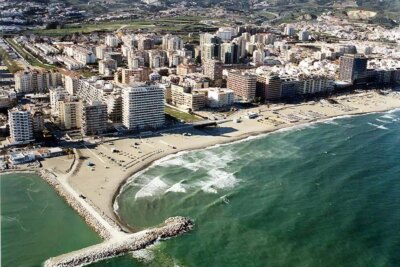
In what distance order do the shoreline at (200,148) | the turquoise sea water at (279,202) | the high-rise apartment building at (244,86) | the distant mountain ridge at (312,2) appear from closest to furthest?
the turquoise sea water at (279,202) → the shoreline at (200,148) → the high-rise apartment building at (244,86) → the distant mountain ridge at (312,2)

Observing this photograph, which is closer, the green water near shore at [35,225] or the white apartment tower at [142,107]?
the green water near shore at [35,225]

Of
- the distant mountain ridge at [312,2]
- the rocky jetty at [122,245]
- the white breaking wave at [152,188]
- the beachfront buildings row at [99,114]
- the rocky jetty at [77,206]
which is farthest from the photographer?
the distant mountain ridge at [312,2]

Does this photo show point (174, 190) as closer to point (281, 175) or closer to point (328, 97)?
point (281, 175)

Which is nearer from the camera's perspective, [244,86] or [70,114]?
[70,114]

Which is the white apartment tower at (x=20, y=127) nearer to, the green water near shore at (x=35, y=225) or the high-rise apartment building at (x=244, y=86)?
the green water near shore at (x=35, y=225)

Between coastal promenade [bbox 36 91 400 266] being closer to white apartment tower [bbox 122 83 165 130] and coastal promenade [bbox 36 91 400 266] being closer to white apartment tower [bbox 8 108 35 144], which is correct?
white apartment tower [bbox 122 83 165 130]

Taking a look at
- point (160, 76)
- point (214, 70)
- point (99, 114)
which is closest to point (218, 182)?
point (99, 114)

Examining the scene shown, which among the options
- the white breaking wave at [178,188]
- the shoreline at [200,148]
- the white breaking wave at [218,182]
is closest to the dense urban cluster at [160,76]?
the shoreline at [200,148]

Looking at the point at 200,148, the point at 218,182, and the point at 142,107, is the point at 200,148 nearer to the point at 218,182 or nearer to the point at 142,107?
the point at 142,107
